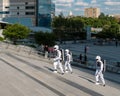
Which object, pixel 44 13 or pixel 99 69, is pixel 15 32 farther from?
pixel 44 13

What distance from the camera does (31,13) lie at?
134 metres

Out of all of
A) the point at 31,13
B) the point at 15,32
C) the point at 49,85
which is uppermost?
the point at 31,13

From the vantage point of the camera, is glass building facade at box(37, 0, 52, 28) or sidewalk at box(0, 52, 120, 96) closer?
sidewalk at box(0, 52, 120, 96)

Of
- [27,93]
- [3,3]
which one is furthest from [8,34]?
[3,3]

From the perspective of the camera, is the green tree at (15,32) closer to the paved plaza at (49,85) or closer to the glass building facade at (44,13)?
the paved plaza at (49,85)

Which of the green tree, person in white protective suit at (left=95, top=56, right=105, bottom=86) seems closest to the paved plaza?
person in white protective suit at (left=95, top=56, right=105, bottom=86)

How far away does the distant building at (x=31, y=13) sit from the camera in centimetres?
12688

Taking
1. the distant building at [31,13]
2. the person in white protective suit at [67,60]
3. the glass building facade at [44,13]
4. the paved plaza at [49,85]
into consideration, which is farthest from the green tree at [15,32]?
the glass building facade at [44,13]

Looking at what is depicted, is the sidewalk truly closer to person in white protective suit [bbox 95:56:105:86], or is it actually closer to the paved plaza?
the paved plaza

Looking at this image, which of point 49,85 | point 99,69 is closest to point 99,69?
point 99,69

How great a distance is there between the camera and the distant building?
126875 millimetres

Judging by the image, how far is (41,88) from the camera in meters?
16.9

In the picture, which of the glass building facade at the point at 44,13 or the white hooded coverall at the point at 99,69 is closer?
the white hooded coverall at the point at 99,69

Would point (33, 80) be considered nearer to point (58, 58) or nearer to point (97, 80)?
point (58, 58)
